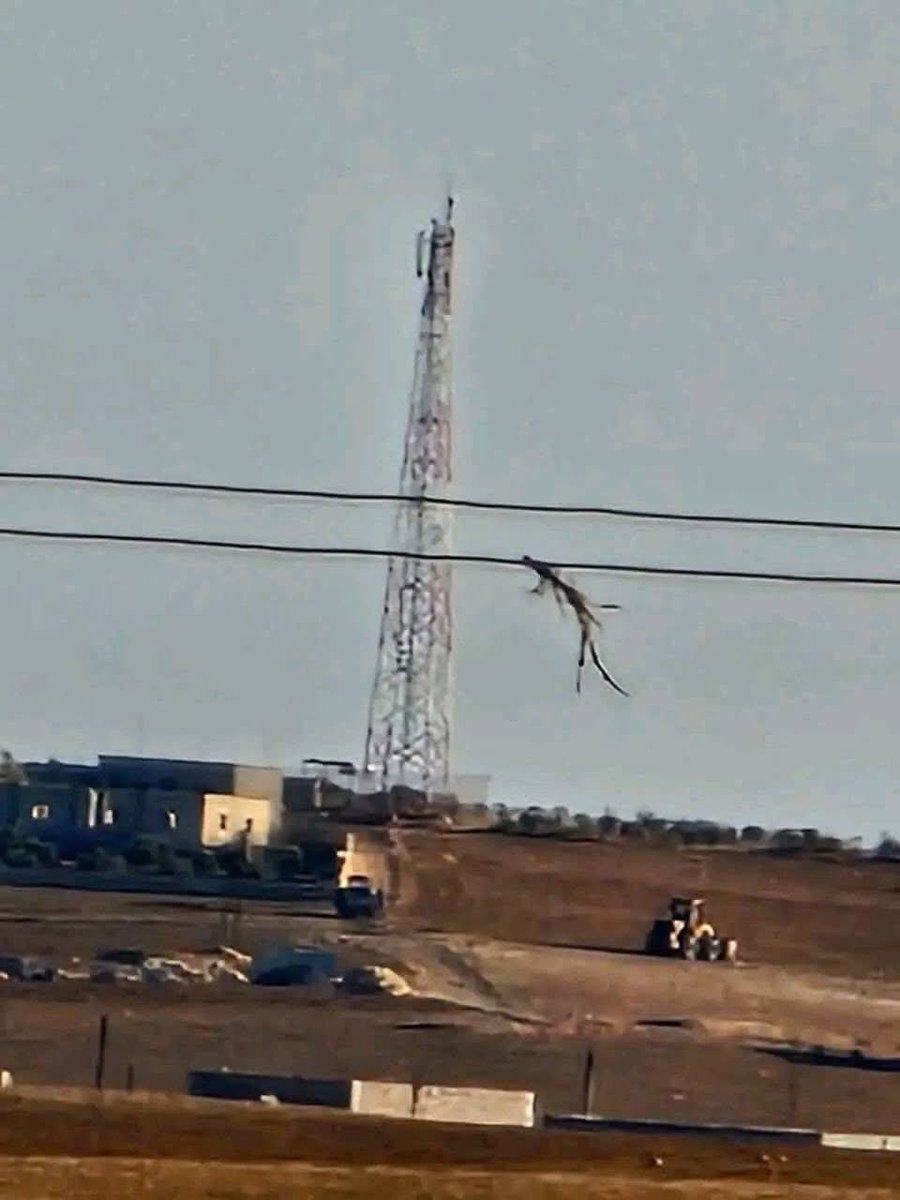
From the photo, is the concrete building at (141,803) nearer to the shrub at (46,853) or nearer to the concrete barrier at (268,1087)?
the shrub at (46,853)

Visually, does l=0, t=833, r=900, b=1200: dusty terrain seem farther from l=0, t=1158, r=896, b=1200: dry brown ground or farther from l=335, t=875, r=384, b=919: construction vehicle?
l=0, t=1158, r=896, b=1200: dry brown ground

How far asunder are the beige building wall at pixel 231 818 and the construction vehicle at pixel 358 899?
589mm

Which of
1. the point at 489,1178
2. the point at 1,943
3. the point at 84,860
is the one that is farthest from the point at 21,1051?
the point at 489,1178

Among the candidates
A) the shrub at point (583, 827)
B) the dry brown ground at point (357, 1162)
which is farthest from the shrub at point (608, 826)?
the dry brown ground at point (357, 1162)

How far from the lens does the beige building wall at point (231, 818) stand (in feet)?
52.2

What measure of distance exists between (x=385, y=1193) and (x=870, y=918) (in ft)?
39.8

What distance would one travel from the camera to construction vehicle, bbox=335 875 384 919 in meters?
15.2

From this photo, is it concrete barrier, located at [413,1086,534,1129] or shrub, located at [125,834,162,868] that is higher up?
shrub, located at [125,834,162,868]

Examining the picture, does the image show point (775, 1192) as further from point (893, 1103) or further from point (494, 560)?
point (893, 1103)

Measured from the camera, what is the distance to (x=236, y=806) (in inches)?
643

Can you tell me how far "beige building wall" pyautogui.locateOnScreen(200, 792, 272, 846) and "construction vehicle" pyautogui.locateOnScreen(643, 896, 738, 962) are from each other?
2.09 meters

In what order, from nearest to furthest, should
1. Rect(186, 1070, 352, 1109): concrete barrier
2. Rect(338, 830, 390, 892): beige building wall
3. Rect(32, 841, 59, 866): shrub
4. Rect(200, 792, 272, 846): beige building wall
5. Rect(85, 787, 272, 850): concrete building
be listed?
Rect(186, 1070, 352, 1109): concrete barrier
Rect(338, 830, 390, 892): beige building wall
Rect(32, 841, 59, 866): shrub
Rect(200, 792, 272, 846): beige building wall
Rect(85, 787, 272, 850): concrete building

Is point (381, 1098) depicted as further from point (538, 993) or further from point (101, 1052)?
point (538, 993)

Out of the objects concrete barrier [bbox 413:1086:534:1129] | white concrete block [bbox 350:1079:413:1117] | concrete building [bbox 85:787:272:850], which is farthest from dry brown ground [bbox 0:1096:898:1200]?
concrete building [bbox 85:787:272:850]
